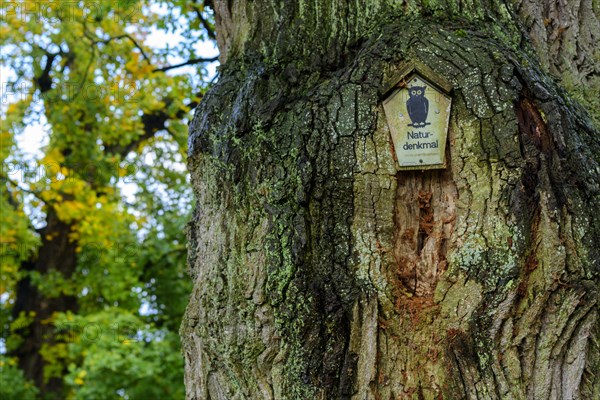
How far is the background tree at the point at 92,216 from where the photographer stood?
8820 millimetres

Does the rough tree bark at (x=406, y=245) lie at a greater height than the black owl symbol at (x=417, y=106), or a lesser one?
lesser

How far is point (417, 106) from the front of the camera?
2.90 metres

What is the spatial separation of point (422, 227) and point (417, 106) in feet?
1.60

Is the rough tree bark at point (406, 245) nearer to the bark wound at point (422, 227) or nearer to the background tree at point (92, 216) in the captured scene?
the bark wound at point (422, 227)

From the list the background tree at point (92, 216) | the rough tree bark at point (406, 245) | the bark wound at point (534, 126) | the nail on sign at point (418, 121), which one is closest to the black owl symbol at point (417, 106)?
the nail on sign at point (418, 121)

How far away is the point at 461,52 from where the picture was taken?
2.94 m

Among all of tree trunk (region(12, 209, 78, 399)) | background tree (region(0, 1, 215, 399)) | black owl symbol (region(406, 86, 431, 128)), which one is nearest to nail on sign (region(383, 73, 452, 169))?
black owl symbol (region(406, 86, 431, 128))

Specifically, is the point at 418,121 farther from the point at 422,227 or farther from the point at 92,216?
the point at 92,216

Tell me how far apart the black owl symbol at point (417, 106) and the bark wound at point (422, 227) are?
0.68 feet

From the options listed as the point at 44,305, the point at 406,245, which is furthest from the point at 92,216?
the point at 406,245

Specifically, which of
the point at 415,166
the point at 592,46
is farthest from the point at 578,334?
the point at 592,46

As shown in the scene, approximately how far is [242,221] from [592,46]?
2.10 metres

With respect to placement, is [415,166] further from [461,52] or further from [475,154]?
[461,52]

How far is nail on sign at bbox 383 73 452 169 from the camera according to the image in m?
2.84
